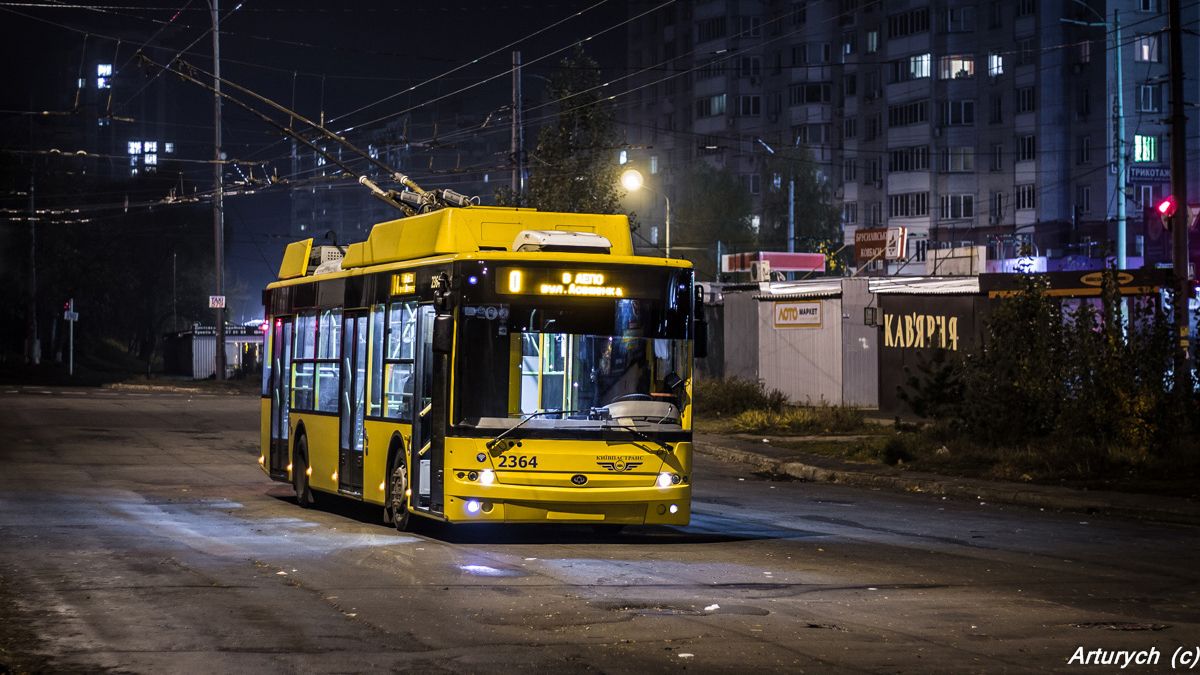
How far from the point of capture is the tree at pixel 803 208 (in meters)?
97.8

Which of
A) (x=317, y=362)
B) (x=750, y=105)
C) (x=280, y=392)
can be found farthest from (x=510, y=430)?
(x=750, y=105)

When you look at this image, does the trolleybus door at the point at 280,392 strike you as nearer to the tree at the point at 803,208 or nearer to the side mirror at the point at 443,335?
the side mirror at the point at 443,335

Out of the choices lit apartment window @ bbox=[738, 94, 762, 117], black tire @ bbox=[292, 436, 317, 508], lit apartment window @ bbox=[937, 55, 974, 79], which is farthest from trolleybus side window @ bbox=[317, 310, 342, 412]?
lit apartment window @ bbox=[738, 94, 762, 117]

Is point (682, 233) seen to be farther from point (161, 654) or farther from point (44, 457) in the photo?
point (161, 654)

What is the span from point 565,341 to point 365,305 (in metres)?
3.48

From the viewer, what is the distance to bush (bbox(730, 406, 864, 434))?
1277 inches

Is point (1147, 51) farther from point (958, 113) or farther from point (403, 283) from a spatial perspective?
point (403, 283)

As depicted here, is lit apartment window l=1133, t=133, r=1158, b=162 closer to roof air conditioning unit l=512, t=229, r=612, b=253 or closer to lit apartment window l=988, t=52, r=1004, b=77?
lit apartment window l=988, t=52, r=1004, b=77

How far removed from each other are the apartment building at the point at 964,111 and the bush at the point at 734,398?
120 feet

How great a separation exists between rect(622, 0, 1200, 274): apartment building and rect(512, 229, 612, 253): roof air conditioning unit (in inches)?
2264

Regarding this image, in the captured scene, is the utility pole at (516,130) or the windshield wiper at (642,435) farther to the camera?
the utility pole at (516,130)

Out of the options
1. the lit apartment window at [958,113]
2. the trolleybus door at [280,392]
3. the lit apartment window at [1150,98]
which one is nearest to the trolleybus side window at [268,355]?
the trolleybus door at [280,392]

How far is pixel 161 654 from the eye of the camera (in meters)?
8.96

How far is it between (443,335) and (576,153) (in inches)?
1161
